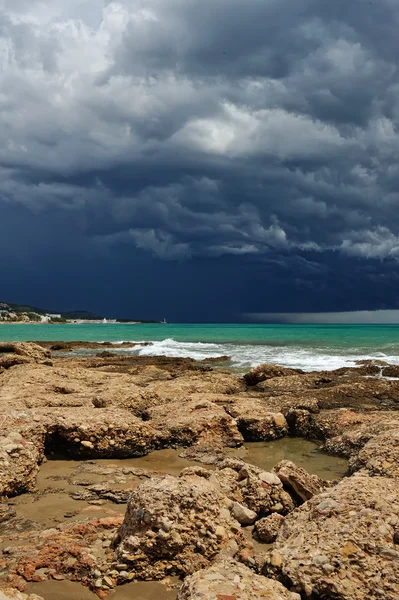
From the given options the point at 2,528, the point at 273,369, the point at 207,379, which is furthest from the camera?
the point at 273,369

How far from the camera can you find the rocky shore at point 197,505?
133 inches

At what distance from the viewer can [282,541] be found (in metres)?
3.96

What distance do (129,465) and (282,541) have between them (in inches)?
155

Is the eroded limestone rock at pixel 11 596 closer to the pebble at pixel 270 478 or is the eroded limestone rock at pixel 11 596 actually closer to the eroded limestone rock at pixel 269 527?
the eroded limestone rock at pixel 269 527

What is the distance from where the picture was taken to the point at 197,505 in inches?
166

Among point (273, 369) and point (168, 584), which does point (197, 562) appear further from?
point (273, 369)

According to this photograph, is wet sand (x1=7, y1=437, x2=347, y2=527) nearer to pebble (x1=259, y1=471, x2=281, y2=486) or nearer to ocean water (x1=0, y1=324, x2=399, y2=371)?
pebble (x1=259, y1=471, x2=281, y2=486)

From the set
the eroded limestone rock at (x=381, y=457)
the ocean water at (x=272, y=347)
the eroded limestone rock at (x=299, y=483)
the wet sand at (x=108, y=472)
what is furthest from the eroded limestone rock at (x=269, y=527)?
the ocean water at (x=272, y=347)

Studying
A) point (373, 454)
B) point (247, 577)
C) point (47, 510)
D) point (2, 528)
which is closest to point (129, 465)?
point (47, 510)

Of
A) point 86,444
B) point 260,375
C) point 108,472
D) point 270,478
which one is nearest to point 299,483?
point 270,478

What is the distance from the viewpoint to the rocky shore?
3.37m

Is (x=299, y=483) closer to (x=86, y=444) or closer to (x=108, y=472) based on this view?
(x=108, y=472)

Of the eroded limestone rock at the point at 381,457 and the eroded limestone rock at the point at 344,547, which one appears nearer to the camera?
the eroded limestone rock at the point at 344,547

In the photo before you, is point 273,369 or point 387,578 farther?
point 273,369
